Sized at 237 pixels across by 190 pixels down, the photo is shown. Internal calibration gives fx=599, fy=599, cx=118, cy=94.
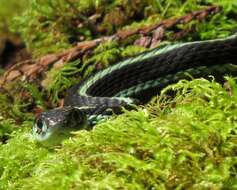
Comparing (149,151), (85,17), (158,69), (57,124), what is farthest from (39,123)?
(85,17)

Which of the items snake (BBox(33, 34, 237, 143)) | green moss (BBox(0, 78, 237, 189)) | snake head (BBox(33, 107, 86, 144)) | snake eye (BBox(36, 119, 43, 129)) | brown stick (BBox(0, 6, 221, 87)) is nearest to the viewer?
green moss (BBox(0, 78, 237, 189))

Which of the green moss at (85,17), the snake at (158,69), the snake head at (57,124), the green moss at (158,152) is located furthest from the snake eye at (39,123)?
the green moss at (85,17)

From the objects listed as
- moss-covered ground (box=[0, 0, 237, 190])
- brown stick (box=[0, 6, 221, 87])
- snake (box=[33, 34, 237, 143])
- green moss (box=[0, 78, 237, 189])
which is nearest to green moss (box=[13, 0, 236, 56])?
brown stick (box=[0, 6, 221, 87])

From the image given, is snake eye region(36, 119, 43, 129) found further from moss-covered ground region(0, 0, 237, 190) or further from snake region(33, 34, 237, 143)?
snake region(33, 34, 237, 143)

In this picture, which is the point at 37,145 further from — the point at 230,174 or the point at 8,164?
the point at 230,174

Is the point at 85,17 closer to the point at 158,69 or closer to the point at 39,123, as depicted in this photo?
the point at 158,69

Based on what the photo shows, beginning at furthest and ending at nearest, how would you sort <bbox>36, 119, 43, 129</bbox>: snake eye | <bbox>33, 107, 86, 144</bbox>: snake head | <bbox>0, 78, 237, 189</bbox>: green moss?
<bbox>36, 119, 43, 129</bbox>: snake eye < <bbox>33, 107, 86, 144</bbox>: snake head < <bbox>0, 78, 237, 189</bbox>: green moss

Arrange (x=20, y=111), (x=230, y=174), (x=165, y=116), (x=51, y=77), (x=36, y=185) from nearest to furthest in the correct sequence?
(x=230, y=174) → (x=36, y=185) → (x=165, y=116) → (x=20, y=111) → (x=51, y=77)

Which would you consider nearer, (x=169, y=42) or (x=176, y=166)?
(x=176, y=166)

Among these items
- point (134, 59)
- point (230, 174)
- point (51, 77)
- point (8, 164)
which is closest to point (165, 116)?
point (230, 174)
